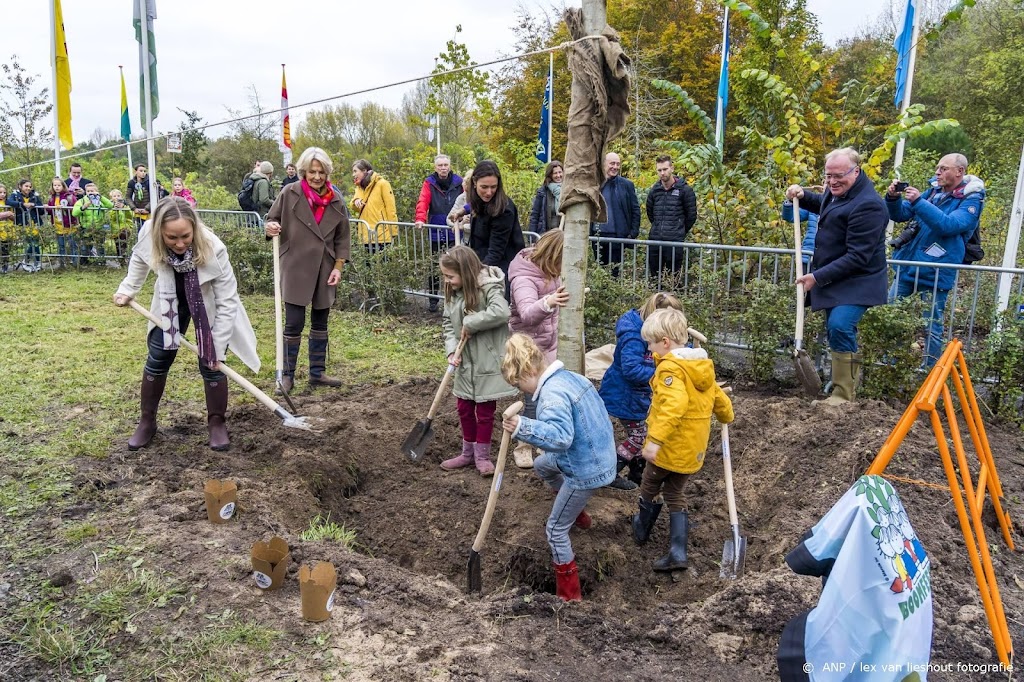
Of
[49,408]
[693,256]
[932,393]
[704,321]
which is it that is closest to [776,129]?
[693,256]

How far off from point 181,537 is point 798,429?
12.9 feet

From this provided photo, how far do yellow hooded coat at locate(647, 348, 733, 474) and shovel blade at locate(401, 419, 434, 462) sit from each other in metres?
1.88

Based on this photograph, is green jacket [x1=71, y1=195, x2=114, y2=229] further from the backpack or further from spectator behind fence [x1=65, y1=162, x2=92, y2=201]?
the backpack

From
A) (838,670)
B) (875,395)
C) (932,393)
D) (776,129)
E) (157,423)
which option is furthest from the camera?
(776,129)

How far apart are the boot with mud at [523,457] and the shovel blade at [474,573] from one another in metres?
1.33

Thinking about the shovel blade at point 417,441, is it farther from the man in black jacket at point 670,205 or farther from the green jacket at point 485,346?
the man in black jacket at point 670,205

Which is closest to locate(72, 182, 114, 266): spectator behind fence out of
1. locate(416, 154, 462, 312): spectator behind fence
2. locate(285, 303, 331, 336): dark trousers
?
locate(416, 154, 462, 312): spectator behind fence

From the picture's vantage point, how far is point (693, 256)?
298 inches

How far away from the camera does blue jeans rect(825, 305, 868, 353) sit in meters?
5.62

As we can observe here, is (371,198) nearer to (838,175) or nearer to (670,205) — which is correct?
(670,205)

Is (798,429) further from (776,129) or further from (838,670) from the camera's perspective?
(776,129)

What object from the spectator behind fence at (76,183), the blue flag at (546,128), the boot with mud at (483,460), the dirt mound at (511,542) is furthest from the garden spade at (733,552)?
the spectator behind fence at (76,183)

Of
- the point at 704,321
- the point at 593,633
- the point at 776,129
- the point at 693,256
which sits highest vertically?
the point at 776,129

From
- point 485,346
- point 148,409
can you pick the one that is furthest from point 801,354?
point 148,409
